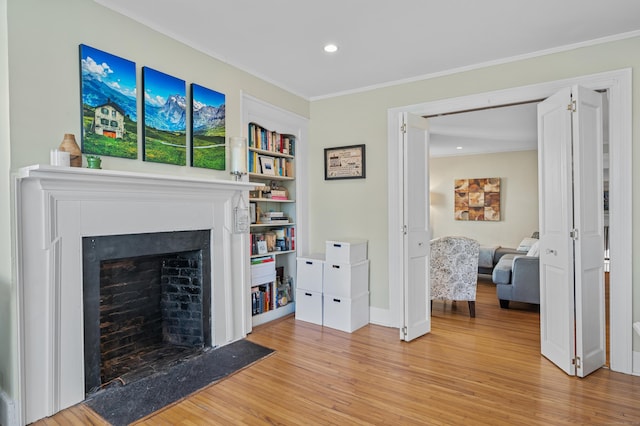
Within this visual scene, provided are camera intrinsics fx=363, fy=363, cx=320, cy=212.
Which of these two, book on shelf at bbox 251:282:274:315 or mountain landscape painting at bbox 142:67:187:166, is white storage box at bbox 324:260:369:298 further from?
mountain landscape painting at bbox 142:67:187:166

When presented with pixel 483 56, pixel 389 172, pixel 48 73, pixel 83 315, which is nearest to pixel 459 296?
pixel 389 172

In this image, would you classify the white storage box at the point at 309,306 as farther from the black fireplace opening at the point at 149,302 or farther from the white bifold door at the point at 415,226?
the black fireplace opening at the point at 149,302

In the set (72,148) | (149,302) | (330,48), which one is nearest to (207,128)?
(72,148)

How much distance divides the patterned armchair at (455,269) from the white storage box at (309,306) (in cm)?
141

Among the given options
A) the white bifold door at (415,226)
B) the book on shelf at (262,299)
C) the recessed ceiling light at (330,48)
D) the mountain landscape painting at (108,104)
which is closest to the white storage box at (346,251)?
the white bifold door at (415,226)

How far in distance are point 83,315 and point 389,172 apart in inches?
115

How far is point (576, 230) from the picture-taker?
264 centimetres

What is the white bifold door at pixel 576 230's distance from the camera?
2641mm

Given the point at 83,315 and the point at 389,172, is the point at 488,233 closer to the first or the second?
the point at 389,172

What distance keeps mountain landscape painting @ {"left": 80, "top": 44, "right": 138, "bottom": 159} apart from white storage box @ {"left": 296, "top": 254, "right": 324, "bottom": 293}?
2.06m

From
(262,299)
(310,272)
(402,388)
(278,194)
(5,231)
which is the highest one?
(278,194)

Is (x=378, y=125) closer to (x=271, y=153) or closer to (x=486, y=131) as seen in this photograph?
(x=271, y=153)

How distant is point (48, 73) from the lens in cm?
214

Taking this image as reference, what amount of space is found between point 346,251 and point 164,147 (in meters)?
1.95
